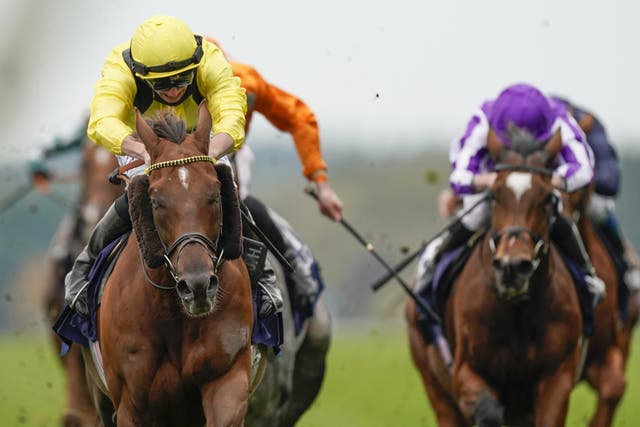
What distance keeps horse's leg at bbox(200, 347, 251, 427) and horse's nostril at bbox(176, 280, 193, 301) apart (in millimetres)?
603

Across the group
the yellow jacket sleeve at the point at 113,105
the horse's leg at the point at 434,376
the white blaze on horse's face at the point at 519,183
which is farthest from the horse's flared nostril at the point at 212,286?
the horse's leg at the point at 434,376

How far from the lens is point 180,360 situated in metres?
7.91

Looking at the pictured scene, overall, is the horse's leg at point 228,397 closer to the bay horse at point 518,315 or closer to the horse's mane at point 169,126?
the horse's mane at point 169,126

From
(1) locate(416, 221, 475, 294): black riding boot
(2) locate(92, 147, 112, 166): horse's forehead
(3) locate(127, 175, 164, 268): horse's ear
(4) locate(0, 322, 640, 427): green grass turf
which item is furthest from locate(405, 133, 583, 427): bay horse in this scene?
(4) locate(0, 322, 640, 427): green grass turf

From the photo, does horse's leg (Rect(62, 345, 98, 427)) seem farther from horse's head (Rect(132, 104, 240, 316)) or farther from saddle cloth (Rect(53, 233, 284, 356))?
horse's head (Rect(132, 104, 240, 316))

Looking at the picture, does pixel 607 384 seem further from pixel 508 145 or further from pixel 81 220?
pixel 81 220

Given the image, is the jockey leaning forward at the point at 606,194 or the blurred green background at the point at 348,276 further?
the blurred green background at the point at 348,276

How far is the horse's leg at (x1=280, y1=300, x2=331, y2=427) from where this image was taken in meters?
11.2

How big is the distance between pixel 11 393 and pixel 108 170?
22.0 feet

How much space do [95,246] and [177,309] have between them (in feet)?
2.86

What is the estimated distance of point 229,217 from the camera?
25.5 feet

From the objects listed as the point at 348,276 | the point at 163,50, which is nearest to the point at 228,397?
the point at 163,50

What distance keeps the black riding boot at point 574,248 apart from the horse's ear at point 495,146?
1.71ft

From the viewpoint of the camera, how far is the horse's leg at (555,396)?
10055 mm
